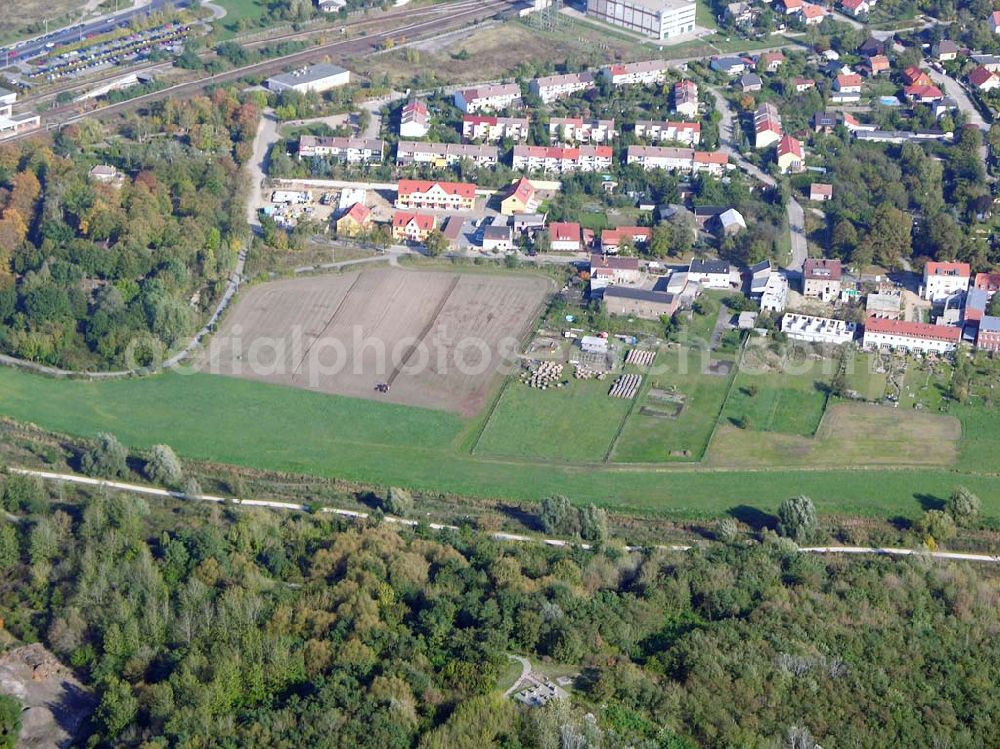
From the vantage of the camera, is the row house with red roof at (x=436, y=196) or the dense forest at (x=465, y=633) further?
the row house with red roof at (x=436, y=196)

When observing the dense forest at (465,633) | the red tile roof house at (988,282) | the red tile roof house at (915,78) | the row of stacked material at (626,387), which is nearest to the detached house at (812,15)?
the red tile roof house at (915,78)

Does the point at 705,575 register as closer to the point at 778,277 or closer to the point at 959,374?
the point at 959,374

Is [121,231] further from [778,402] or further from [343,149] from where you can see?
[778,402]

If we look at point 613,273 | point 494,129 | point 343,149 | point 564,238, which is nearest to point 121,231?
point 343,149

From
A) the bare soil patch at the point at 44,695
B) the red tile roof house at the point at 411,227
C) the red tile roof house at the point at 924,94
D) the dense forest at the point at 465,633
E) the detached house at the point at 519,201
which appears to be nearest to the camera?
the dense forest at the point at 465,633

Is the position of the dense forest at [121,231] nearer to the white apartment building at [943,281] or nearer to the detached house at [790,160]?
the detached house at [790,160]

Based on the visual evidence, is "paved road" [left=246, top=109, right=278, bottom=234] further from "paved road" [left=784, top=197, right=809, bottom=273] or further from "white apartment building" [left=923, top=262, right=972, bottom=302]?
"white apartment building" [left=923, top=262, right=972, bottom=302]

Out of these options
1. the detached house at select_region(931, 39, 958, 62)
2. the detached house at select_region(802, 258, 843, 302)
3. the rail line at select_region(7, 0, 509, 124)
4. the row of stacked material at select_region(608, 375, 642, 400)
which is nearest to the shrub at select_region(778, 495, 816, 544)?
the row of stacked material at select_region(608, 375, 642, 400)

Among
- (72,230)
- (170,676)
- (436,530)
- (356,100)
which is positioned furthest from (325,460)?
(356,100)
